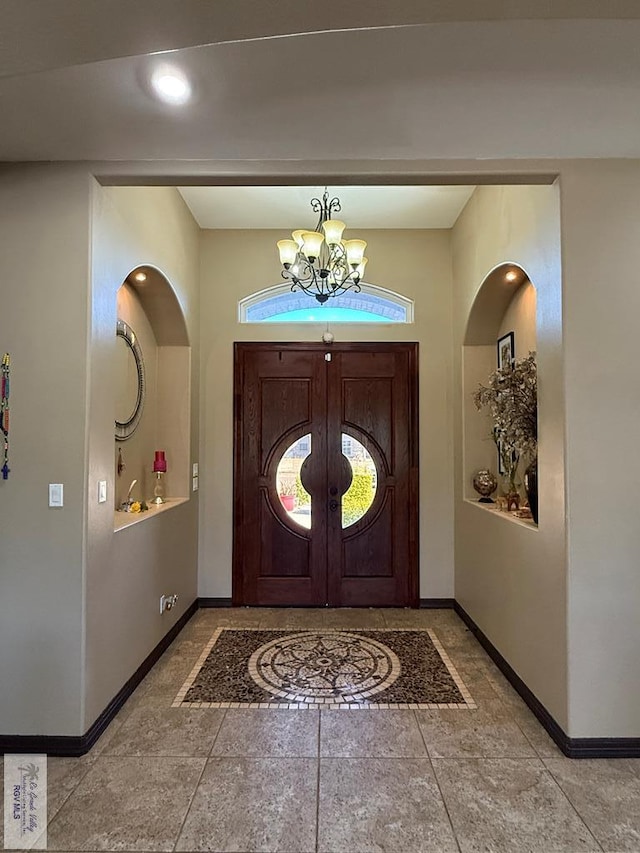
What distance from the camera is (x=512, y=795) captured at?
7.30 ft

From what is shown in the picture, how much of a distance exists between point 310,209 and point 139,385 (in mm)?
1996

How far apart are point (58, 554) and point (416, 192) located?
3.47 m

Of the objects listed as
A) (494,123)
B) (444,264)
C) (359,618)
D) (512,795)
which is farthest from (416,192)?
(512,795)

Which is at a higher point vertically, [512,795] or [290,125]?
[290,125]

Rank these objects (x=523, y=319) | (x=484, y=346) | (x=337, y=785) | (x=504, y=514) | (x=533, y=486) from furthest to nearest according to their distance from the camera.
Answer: (x=484, y=346), (x=523, y=319), (x=504, y=514), (x=533, y=486), (x=337, y=785)

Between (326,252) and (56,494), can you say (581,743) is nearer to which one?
(56,494)

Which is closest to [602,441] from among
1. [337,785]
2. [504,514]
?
[504,514]

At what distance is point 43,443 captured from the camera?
258 centimetres

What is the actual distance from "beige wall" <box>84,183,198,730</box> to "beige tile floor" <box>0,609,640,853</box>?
347 mm

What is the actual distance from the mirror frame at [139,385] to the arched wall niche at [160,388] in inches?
3.3

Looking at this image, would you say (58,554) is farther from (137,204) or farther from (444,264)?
(444,264)

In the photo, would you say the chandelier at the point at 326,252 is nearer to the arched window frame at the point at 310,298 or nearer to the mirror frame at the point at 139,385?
the arched window frame at the point at 310,298

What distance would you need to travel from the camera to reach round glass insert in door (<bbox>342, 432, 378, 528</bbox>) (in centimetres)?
485

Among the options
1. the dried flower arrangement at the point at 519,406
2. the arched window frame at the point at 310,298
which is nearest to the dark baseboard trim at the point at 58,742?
the dried flower arrangement at the point at 519,406
